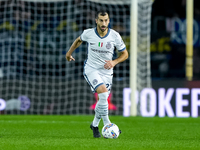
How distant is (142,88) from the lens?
12.3 meters

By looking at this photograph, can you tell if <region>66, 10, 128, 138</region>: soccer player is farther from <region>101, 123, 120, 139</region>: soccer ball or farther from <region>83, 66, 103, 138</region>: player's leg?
<region>101, 123, 120, 139</region>: soccer ball

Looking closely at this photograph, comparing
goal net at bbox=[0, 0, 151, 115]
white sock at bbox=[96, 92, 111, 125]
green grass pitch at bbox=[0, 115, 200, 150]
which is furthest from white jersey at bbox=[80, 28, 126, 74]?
goal net at bbox=[0, 0, 151, 115]

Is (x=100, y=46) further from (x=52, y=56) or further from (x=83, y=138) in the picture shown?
(x=52, y=56)

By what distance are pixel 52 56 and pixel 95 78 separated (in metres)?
8.12

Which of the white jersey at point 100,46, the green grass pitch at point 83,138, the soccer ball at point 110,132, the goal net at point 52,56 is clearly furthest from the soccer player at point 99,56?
the goal net at point 52,56

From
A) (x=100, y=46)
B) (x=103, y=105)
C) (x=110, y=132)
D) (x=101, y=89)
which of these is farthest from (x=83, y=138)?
(x=100, y=46)

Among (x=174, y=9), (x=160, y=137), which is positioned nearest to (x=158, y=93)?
(x=160, y=137)

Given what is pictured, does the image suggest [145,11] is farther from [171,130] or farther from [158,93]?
[171,130]

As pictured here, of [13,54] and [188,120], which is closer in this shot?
[188,120]

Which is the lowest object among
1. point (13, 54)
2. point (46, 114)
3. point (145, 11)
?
point (46, 114)

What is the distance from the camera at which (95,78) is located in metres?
6.84

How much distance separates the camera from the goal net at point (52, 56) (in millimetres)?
12156

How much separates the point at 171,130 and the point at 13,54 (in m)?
6.49

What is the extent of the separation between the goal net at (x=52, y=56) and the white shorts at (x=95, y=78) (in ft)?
16.6
